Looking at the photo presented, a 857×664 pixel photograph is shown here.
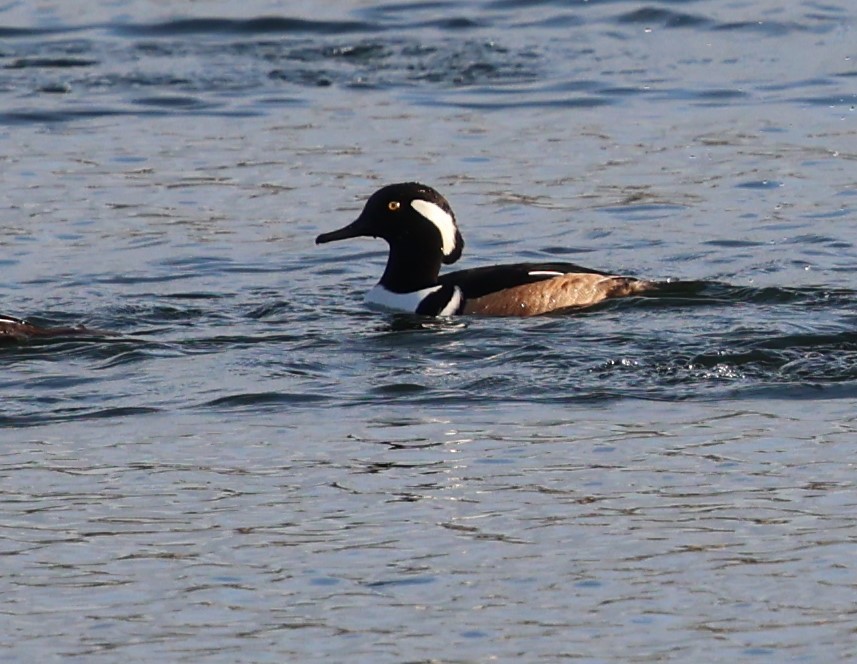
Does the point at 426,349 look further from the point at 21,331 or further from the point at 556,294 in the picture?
the point at 21,331

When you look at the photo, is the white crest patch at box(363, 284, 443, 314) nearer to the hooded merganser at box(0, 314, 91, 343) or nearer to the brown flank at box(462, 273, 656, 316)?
the brown flank at box(462, 273, 656, 316)

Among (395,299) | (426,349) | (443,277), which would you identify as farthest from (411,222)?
(426,349)

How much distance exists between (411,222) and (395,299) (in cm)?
64

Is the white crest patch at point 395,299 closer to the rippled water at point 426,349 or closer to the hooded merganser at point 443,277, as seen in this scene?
the hooded merganser at point 443,277

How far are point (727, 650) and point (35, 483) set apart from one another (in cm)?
323

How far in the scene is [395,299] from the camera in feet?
42.0

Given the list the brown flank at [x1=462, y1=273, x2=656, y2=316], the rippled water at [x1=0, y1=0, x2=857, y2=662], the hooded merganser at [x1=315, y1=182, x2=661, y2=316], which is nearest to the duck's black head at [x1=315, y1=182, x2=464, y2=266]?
the hooded merganser at [x1=315, y1=182, x2=661, y2=316]

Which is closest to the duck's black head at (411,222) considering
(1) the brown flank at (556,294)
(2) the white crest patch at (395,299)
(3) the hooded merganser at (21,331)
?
(2) the white crest patch at (395,299)

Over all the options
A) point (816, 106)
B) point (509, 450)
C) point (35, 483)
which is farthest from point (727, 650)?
point (816, 106)

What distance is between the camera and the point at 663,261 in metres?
13.9

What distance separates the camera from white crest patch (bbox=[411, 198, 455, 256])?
13.1m

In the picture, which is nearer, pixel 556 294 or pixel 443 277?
pixel 556 294

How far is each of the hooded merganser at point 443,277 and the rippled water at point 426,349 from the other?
296mm

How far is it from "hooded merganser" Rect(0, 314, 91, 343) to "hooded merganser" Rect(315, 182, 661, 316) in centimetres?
207
